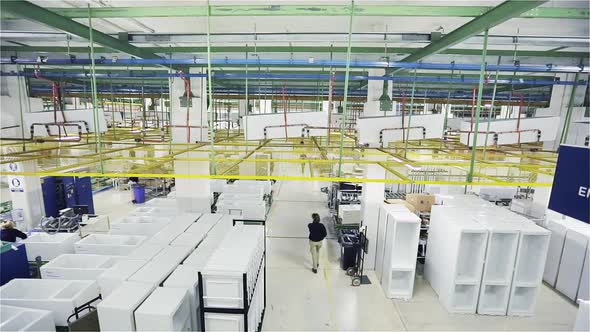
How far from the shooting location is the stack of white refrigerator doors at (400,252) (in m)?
7.33

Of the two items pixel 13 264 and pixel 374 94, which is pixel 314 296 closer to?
pixel 374 94

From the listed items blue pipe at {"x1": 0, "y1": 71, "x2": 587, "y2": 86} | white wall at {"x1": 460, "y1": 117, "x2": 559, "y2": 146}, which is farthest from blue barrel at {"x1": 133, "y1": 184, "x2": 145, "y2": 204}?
white wall at {"x1": 460, "y1": 117, "x2": 559, "y2": 146}

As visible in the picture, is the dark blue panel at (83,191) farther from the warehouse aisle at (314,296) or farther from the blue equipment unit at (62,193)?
the warehouse aisle at (314,296)

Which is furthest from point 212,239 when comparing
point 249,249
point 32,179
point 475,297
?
point 32,179

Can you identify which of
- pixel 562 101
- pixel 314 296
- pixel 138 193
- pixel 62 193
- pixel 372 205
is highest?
pixel 562 101

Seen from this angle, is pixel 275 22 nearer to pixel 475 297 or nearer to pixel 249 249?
pixel 249 249

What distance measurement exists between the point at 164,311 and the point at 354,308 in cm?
467

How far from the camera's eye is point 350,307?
22.7 ft

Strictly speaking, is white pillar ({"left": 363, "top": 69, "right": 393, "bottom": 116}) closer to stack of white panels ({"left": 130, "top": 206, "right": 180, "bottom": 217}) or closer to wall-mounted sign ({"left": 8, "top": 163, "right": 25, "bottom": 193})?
stack of white panels ({"left": 130, "top": 206, "right": 180, "bottom": 217})

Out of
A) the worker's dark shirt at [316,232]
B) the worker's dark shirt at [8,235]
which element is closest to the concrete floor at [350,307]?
the worker's dark shirt at [316,232]

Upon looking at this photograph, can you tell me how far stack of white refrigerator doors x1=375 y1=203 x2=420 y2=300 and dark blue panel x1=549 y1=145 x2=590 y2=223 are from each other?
13.3 feet

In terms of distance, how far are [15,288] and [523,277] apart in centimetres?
1124

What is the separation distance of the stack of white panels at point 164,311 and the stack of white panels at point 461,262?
6023 mm

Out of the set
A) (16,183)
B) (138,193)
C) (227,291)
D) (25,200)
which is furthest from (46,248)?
(138,193)
